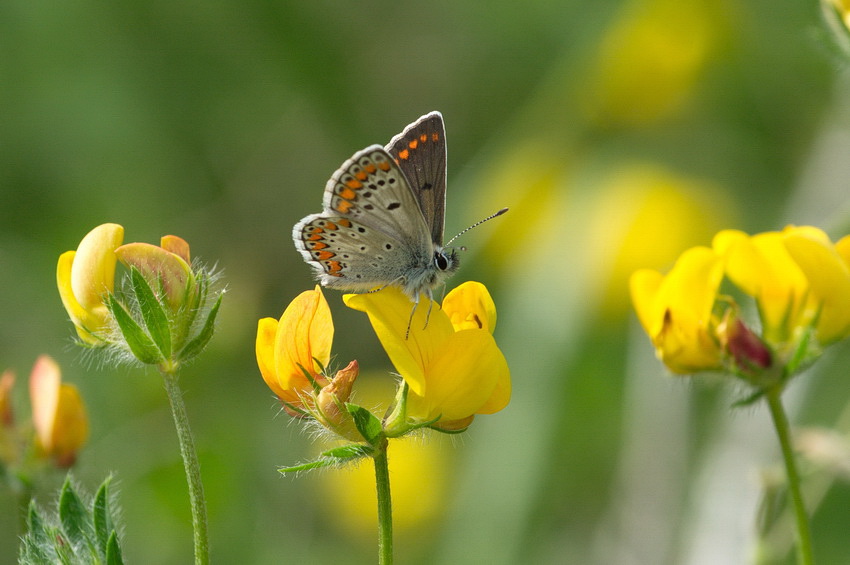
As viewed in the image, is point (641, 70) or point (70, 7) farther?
point (641, 70)

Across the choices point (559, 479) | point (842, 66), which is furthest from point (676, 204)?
point (842, 66)

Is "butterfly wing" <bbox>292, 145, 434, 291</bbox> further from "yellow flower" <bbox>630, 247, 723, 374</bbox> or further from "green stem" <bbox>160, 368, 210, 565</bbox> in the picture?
"green stem" <bbox>160, 368, 210, 565</bbox>

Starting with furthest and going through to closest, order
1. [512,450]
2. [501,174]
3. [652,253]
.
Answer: [501,174]
[652,253]
[512,450]

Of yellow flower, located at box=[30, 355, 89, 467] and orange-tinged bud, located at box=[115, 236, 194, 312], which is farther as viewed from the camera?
yellow flower, located at box=[30, 355, 89, 467]

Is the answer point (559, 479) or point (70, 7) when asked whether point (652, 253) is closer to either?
point (559, 479)

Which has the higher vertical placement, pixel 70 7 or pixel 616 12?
pixel 70 7

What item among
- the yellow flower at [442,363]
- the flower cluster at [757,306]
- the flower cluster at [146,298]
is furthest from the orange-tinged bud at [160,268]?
the flower cluster at [757,306]

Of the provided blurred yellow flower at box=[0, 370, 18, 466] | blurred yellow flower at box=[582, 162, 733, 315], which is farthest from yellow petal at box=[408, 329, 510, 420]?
blurred yellow flower at box=[582, 162, 733, 315]

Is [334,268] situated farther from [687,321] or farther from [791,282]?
[791,282]
